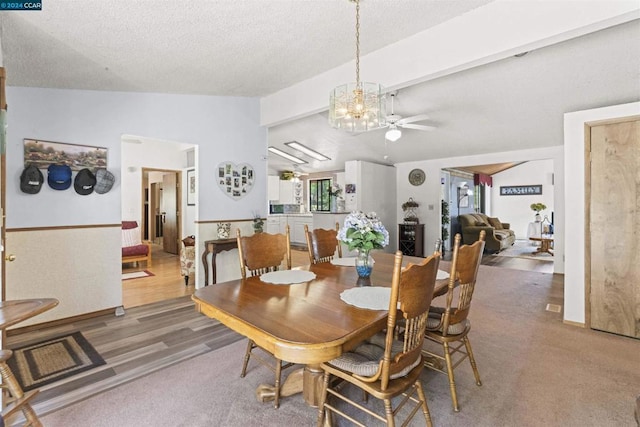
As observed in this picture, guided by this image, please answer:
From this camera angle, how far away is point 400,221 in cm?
764

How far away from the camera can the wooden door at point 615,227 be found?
108 inches

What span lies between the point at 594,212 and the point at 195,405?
3753 millimetres

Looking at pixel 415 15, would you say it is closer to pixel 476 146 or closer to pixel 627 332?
pixel 627 332

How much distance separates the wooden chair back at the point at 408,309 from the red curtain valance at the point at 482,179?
913 centimetres

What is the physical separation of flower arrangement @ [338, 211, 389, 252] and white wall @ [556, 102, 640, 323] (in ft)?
7.72

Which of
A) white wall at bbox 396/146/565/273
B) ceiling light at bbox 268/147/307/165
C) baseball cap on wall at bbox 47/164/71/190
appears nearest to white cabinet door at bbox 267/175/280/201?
ceiling light at bbox 268/147/307/165

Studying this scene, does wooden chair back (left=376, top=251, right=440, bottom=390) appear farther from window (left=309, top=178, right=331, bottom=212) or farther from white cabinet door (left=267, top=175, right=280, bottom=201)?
white cabinet door (left=267, top=175, right=280, bottom=201)

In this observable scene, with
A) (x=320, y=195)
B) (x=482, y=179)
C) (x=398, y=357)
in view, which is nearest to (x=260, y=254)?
(x=398, y=357)

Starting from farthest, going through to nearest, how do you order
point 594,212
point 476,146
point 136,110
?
point 476,146 < point 136,110 < point 594,212

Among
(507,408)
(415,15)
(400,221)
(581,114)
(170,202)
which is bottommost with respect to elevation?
(507,408)

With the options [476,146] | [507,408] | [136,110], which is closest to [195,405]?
[507,408]

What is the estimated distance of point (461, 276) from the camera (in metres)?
1.70

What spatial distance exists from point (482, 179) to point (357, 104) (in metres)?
8.91

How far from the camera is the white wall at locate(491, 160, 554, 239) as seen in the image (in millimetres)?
9742
